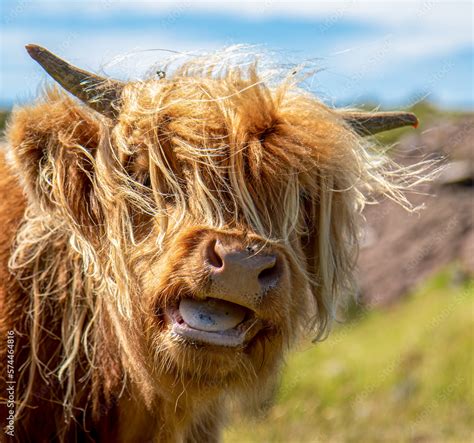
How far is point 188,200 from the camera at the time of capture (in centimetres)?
361

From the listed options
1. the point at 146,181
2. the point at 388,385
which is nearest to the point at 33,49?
the point at 146,181

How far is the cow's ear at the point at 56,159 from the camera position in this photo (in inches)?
147

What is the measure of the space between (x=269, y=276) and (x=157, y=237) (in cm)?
49

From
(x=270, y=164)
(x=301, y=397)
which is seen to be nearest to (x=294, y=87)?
(x=270, y=164)

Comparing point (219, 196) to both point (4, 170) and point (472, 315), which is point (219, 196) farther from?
point (472, 315)

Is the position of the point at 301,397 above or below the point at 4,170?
below

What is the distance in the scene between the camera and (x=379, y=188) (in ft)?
14.3

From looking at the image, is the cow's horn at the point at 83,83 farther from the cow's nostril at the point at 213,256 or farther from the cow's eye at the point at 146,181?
the cow's nostril at the point at 213,256

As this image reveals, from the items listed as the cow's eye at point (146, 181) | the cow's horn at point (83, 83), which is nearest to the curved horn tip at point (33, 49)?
the cow's horn at point (83, 83)

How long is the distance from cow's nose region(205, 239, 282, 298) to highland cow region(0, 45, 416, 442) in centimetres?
1

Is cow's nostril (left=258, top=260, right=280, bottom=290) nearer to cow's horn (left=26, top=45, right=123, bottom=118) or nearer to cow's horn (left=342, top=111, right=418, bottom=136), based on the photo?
cow's horn (left=26, top=45, right=123, bottom=118)

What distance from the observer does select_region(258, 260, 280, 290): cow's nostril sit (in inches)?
131

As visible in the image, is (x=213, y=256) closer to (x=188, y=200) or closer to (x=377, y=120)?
(x=188, y=200)

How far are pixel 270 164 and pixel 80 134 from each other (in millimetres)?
806
